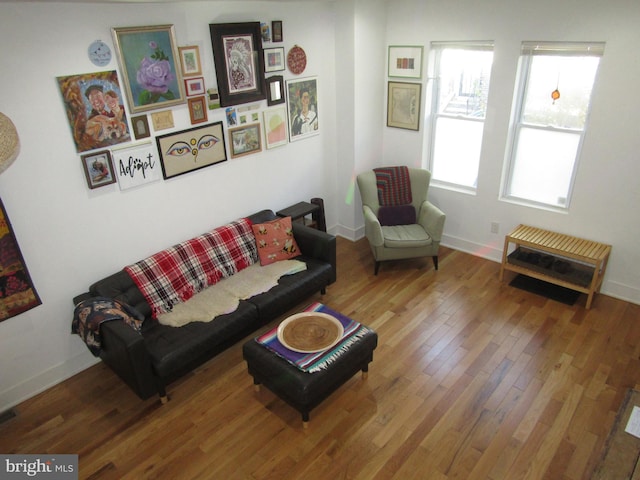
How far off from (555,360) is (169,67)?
3.80 meters

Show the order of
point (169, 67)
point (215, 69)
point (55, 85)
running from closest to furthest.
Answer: point (55, 85), point (169, 67), point (215, 69)

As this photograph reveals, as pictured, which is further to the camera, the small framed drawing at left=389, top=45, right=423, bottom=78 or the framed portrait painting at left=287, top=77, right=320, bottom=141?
the small framed drawing at left=389, top=45, right=423, bottom=78

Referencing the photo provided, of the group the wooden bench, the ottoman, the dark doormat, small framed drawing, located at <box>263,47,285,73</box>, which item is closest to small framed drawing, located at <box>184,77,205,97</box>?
small framed drawing, located at <box>263,47,285,73</box>

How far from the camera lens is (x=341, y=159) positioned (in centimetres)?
529

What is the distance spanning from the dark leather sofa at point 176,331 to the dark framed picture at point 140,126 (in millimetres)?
1103

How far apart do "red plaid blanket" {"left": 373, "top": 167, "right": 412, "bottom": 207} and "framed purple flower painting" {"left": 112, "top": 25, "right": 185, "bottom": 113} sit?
2.36 m

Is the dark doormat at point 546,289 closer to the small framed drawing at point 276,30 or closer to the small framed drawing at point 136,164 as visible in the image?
the small framed drawing at point 276,30

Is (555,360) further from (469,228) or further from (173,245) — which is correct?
(173,245)

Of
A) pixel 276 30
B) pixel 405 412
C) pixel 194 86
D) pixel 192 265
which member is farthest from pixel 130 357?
pixel 276 30

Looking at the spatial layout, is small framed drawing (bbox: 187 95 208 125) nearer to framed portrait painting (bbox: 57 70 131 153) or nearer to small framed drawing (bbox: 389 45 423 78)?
framed portrait painting (bbox: 57 70 131 153)

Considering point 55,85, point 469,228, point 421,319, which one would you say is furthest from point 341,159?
point 55,85

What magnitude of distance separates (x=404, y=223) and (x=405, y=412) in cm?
232

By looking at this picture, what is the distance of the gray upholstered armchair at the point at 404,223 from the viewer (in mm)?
4637

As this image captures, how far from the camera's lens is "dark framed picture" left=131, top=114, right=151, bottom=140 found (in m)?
3.49
